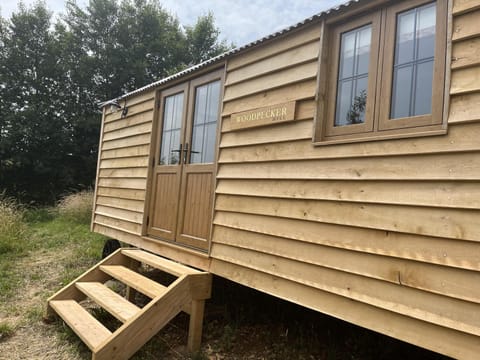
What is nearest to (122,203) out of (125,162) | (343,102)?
(125,162)

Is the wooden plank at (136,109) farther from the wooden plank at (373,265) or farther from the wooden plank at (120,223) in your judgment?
the wooden plank at (373,265)

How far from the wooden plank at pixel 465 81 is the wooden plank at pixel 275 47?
100 centimetres

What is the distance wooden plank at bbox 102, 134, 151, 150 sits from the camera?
4.55 meters

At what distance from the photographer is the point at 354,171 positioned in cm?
216

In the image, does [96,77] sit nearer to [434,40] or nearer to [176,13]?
[176,13]

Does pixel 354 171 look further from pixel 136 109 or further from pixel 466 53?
pixel 136 109

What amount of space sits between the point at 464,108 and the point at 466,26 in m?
0.41

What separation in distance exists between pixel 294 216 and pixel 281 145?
0.53 metres

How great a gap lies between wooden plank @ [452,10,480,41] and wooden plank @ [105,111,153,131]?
3.41 m

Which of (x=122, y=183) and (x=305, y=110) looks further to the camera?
(x=122, y=183)

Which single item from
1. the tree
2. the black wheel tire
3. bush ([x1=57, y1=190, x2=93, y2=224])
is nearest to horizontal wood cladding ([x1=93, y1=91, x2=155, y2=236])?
the black wheel tire

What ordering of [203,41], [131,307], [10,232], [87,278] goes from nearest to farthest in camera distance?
[131,307]
[87,278]
[10,232]
[203,41]

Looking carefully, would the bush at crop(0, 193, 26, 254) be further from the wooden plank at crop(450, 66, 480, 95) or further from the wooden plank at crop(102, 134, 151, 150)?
the wooden plank at crop(450, 66, 480, 95)

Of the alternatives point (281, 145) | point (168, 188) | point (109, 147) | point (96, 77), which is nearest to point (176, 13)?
point (96, 77)
